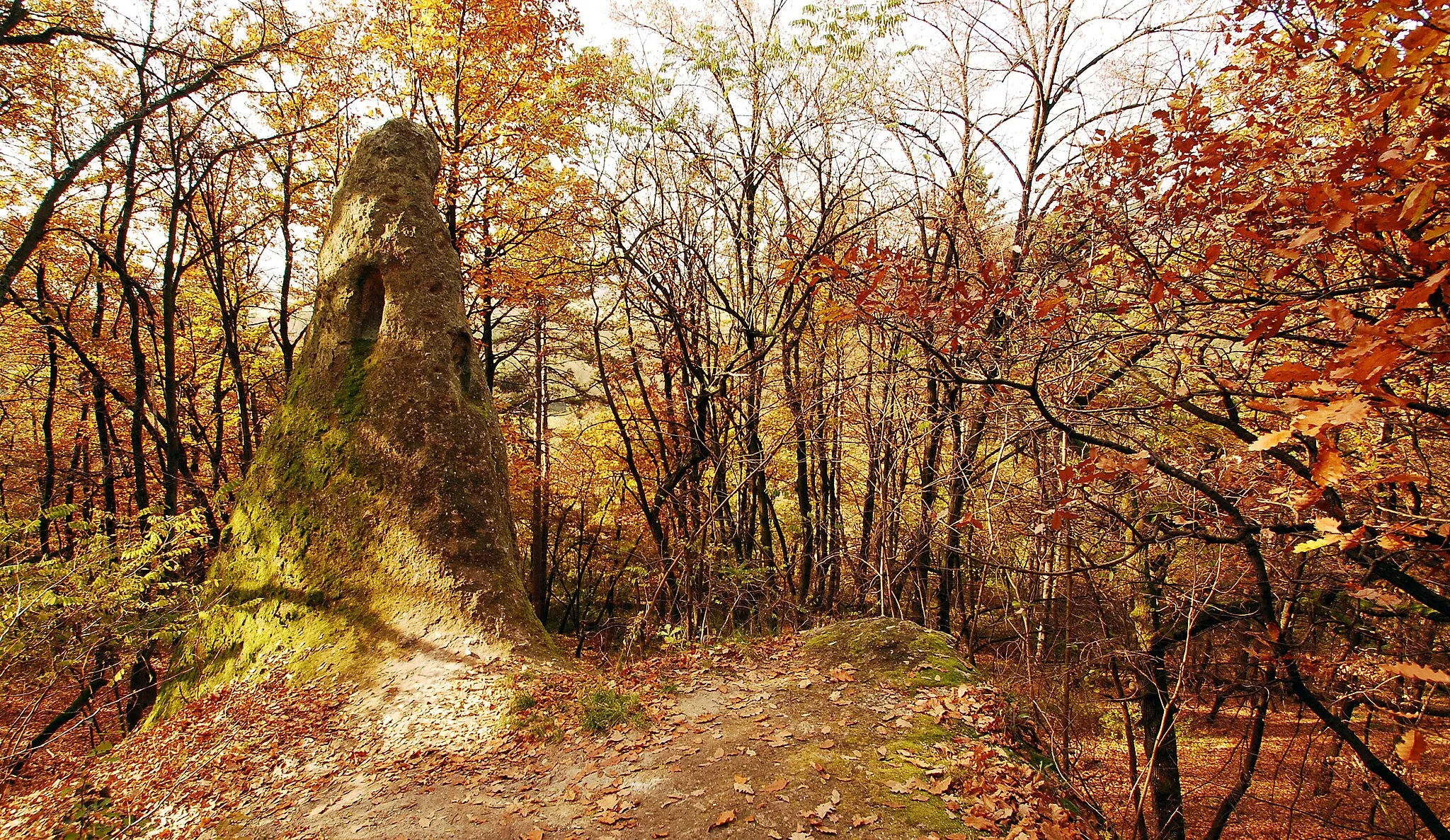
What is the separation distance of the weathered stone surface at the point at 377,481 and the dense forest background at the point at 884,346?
0.97 m

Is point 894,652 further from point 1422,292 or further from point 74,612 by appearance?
point 74,612

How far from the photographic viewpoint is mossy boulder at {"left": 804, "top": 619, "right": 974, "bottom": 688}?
515 cm

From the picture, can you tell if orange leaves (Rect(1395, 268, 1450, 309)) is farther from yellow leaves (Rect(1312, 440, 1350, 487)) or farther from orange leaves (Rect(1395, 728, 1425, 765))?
orange leaves (Rect(1395, 728, 1425, 765))

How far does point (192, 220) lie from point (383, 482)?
333 inches

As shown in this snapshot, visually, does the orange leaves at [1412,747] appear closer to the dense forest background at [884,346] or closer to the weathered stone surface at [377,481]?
the dense forest background at [884,346]

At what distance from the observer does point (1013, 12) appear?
793 cm

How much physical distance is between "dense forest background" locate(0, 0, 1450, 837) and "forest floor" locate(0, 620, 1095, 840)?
699 mm

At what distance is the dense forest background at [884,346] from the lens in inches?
132

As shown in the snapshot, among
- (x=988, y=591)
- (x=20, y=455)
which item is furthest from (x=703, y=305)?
(x=20, y=455)

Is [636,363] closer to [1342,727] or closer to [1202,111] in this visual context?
[1202,111]

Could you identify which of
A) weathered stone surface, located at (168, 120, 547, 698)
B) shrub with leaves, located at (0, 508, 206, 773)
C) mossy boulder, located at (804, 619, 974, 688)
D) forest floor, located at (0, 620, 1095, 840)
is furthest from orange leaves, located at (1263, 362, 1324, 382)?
shrub with leaves, located at (0, 508, 206, 773)

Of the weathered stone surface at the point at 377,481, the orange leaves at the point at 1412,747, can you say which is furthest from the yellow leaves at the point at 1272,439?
the weathered stone surface at the point at 377,481

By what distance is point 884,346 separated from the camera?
Result: 7434 mm

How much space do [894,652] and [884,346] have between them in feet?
11.1
